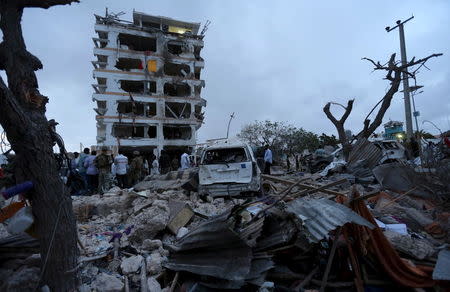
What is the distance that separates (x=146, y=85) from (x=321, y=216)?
2910 centimetres

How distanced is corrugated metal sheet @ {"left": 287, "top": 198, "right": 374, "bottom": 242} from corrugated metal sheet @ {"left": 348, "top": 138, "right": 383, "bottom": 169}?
8.59 meters

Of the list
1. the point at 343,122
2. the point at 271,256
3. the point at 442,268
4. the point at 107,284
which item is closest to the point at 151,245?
the point at 107,284

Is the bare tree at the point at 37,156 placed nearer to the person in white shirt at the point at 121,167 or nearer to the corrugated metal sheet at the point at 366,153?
the person in white shirt at the point at 121,167

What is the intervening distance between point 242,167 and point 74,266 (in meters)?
5.24

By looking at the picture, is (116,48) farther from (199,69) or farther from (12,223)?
(12,223)

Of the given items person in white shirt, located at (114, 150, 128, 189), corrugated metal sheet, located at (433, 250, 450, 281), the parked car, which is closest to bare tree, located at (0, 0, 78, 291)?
corrugated metal sheet, located at (433, 250, 450, 281)

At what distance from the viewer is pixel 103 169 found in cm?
945

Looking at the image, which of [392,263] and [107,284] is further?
[392,263]

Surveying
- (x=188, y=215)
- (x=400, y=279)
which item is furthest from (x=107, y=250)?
(x=400, y=279)

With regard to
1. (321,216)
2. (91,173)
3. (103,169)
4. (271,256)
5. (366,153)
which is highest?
(366,153)

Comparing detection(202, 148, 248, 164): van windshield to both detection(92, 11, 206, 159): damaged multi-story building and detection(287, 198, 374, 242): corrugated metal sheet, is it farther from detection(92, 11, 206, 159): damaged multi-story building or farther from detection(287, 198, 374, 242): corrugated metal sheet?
detection(92, 11, 206, 159): damaged multi-story building

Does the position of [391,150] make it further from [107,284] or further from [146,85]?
[146,85]

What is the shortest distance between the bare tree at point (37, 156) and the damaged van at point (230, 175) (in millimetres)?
5074

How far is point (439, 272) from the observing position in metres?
2.96
